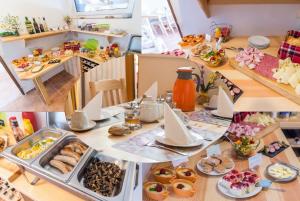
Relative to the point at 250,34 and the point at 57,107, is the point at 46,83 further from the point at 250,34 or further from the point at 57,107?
the point at 250,34

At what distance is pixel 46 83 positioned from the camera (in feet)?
2.30

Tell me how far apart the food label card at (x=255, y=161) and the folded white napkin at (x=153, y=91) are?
2.90 ft

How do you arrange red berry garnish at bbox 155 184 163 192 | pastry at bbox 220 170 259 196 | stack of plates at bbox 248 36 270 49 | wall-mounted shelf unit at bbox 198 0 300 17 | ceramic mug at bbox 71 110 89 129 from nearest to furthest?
1. ceramic mug at bbox 71 110 89 129
2. red berry garnish at bbox 155 184 163 192
3. pastry at bbox 220 170 259 196
4. wall-mounted shelf unit at bbox 198 0 300 17
5. stack of plates at bbox 248 36 270 49

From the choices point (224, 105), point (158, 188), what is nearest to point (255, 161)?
point (158, 188)

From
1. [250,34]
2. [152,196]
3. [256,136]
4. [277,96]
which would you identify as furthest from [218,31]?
[152,196]

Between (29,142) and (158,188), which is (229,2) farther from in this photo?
(29,142)

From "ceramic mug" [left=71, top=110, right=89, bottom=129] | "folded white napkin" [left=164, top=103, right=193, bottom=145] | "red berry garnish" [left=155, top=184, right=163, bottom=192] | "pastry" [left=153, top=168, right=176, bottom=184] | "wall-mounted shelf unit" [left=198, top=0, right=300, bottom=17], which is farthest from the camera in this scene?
"wall-mounted shelf unit" [left=198, top=0, right=300, bottom=17]

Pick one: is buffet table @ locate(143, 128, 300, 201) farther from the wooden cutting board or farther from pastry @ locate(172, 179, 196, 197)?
the wooden cutting board

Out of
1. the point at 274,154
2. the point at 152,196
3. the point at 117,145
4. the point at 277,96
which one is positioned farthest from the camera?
the point at 274,154

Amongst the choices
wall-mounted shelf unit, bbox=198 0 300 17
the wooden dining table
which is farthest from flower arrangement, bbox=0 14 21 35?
wall-mounted shelf unit, bbox=198 0 300 17

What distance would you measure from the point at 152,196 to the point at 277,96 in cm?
58

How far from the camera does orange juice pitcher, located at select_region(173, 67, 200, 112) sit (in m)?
0.49

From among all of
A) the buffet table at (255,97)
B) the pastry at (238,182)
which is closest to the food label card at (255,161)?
the pastry at (238,182)

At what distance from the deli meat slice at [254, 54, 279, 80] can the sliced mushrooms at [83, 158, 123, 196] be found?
74cm
